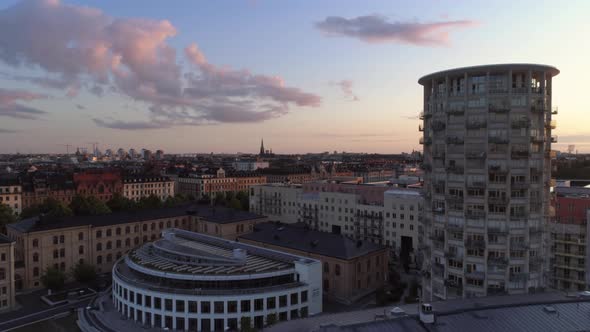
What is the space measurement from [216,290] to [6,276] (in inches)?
1495

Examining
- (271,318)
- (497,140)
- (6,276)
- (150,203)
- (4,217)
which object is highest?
(497,140)

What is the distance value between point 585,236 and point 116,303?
77639 mm

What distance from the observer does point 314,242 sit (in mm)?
78875

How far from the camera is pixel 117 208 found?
142750mm

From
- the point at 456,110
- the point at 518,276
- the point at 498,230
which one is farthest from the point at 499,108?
the point at 518,276

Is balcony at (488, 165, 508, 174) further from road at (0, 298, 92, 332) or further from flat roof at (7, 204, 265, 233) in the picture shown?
road at (0, 298, 92, 332)

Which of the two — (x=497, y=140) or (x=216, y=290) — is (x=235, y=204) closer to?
(x=216, y=290)

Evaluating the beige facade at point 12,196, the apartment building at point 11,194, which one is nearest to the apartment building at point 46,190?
the beige facade at point 12,196

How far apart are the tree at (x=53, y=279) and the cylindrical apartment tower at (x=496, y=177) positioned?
66337mm

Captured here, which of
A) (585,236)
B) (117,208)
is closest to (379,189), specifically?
(585,236)

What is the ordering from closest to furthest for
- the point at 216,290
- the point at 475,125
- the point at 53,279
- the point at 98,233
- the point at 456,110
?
the point at 475,125
the point at 456,110
the point at 216,290
the point at 53,279
the point at 98,233

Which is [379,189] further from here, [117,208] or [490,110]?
[117,208]

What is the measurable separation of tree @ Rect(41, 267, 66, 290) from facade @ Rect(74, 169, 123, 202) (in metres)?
88.8

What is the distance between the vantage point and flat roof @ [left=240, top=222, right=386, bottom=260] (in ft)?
245
